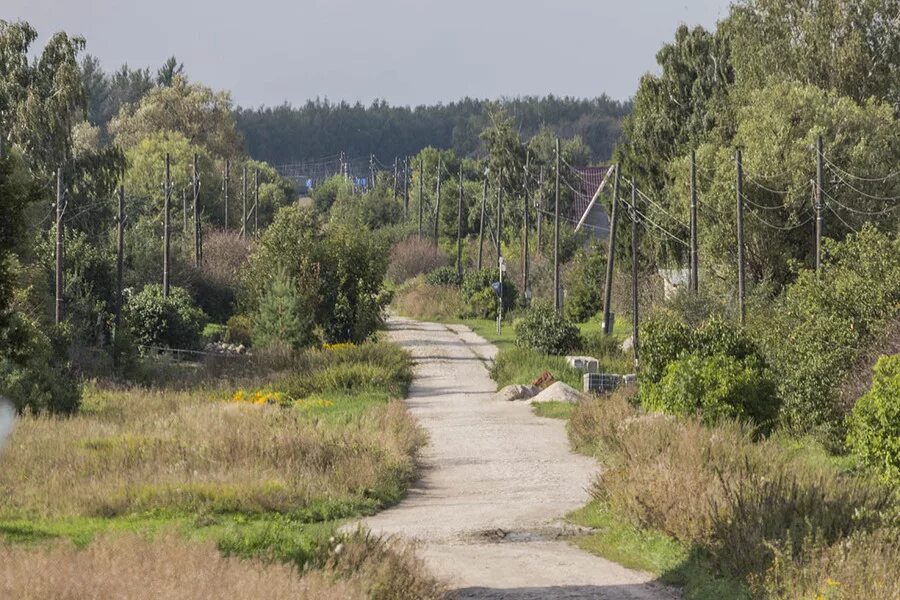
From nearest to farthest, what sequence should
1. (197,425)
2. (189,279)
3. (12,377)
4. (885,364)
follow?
(885,364) < (197,425) < (12,377) < (189,279)

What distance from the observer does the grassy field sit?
13.2 metres

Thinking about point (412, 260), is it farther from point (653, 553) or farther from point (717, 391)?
point (653, 553)

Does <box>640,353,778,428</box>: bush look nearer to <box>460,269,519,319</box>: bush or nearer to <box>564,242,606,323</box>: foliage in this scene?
<box>564,242,606,323</box>: foliage

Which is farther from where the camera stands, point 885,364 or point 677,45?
point 677,45

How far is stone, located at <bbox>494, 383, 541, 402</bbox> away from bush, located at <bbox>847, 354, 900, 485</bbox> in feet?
54.5

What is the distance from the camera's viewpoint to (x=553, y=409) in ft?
117

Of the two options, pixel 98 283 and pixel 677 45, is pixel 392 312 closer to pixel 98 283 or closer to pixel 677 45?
pixel 677 45

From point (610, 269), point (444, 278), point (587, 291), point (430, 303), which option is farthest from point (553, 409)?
point (444, 278)

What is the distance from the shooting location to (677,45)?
72375 mm

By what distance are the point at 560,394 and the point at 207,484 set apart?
17604 mm

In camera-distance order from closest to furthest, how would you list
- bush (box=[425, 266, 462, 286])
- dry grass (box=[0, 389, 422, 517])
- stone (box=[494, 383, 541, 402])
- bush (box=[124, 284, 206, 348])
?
dry grass (box=[0, 389, 422, 517])
stone (box=[494, 383, 541, 402])
bush (box=[124, 284, 206, 348])
bush (box=[425, 266, 462, 286])

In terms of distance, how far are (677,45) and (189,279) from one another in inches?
1036

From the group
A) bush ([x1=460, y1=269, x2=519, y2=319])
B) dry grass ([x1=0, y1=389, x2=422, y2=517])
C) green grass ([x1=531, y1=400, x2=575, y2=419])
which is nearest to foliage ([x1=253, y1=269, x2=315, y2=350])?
green grass ([x1=531, y1=400, x2=575, y2=419])

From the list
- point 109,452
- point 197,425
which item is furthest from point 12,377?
point 109,452
